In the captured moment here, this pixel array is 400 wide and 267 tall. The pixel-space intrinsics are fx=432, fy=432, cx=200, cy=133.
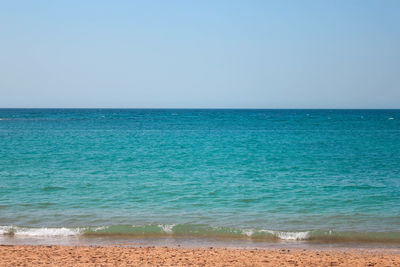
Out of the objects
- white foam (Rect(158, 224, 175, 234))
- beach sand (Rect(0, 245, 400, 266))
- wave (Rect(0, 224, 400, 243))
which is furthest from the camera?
white foam (Rect(158, 224, 175, 234))

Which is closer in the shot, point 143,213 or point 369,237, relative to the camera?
point 369,237

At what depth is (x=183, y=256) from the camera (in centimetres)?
1058

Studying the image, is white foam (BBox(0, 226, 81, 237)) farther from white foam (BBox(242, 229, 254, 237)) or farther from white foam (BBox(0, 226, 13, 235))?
white foam (BBox(242, 229, 254, 237))

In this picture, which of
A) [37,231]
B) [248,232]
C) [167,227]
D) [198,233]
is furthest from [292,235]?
[37,231]

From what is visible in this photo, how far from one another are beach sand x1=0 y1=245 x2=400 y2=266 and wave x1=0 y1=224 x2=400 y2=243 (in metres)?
1.10

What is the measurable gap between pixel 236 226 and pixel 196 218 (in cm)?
154

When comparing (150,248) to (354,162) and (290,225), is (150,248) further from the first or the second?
(354,162)

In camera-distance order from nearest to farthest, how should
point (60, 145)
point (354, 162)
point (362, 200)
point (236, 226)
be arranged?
point (236, 226) < point (362, 200) < point (354, 162) < point (60, 145)

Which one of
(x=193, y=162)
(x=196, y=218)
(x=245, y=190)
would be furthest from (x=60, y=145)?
(x=196, y=218)

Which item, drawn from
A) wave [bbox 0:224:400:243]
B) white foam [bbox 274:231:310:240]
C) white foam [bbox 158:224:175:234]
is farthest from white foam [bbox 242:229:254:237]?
white foam [bbox 158:224:175:234]

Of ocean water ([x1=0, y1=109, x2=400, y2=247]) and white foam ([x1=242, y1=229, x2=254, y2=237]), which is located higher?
ocean water ([x1=0, y1=109, x2=400, y2=247])

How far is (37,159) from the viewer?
92.5 feet

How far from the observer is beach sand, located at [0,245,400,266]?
992cm

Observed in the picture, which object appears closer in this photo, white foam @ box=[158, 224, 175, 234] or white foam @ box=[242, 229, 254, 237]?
white foam @ box=[242, 229, 254, 237]
